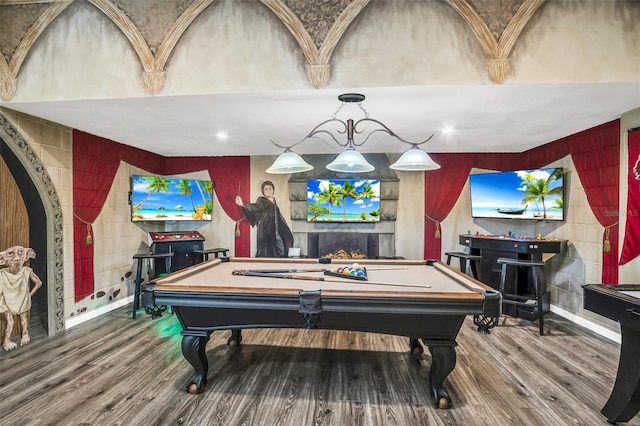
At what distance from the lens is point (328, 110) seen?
3443 millimetres

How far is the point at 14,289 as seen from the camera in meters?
3.42

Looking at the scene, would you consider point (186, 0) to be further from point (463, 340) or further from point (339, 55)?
point (463, 340)

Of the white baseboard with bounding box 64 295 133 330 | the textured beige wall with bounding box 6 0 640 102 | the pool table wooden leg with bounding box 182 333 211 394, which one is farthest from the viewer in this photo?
the white baseboard with bounding box 64 295 133 330

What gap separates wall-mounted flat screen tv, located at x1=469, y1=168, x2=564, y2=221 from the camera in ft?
15.1

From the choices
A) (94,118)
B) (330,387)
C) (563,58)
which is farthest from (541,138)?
(94,118)

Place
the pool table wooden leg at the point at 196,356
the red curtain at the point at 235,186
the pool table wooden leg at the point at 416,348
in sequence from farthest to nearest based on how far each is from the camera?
1. the red curtain at the point at 235,186
2. the pool table wooden leg at the point at 416,348
3. the pool table wooden leg at the point at 196,356

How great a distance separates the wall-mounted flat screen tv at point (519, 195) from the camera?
4590mm

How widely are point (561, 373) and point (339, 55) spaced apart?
3371 mm

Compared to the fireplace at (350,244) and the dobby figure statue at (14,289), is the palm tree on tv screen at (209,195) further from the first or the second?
the dobby figure statue at (14,289)

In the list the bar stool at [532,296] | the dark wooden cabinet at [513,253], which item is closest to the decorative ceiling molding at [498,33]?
the bar stool at [532,296]

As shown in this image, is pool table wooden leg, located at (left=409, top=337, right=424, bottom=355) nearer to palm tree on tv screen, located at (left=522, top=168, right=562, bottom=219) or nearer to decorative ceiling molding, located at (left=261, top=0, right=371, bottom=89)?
decorative ceiling molding, located at (left=261, top=0, right=371, bottom=89)

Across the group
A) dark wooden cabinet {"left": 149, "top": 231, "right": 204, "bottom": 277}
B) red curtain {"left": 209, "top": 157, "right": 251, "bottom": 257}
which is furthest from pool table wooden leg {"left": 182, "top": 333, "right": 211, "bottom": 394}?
red curtain {"left": 209, "top": 157, "right": 251, "bottom": 257}

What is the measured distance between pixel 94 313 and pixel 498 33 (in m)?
5.57

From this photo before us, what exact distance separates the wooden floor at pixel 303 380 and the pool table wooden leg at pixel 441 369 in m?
0.07
